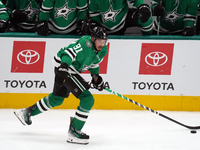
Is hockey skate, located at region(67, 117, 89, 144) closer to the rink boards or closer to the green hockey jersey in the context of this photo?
the rink boards

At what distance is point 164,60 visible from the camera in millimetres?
4480

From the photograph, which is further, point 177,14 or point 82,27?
point 177,14

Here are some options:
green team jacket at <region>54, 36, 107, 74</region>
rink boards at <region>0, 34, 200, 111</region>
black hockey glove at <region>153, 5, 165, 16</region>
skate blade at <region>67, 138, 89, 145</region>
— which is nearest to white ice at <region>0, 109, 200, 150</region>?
skate blade at <region>67, 138, 89, 145</region>

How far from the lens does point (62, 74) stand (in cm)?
321

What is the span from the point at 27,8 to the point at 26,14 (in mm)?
115

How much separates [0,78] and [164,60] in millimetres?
1752

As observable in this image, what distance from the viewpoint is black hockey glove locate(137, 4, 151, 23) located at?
4371 mm

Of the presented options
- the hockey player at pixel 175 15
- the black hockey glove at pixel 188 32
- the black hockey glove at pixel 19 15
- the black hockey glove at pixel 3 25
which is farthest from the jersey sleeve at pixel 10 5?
the black hockey glove at pixel 188 32

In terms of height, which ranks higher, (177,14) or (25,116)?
(177,14)

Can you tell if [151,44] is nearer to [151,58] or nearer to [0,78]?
[151,58]

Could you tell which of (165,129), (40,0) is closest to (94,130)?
(165,129)

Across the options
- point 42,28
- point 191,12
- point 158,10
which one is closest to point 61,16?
point 42,28

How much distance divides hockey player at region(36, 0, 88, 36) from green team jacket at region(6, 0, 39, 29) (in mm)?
288

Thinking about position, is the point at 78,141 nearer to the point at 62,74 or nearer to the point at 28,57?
the point at 62,74
